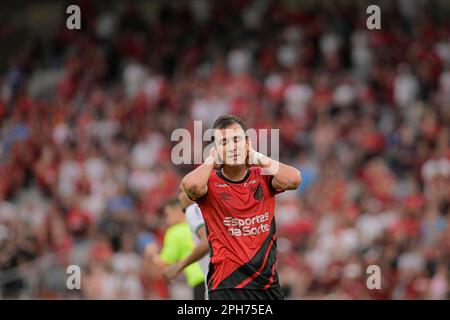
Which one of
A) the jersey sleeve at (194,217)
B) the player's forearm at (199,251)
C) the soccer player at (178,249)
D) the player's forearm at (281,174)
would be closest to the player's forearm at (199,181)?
the player's forearm at (281,174)

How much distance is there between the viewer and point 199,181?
6582 millimetres

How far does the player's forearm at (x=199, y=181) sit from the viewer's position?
21.6 ft

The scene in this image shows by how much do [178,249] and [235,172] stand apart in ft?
10.2

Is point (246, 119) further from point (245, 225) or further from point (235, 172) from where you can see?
point (245, 225)

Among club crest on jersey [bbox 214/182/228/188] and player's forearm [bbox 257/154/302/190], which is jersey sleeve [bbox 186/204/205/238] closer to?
club crest on jersey [bbox 214/182/228/188]

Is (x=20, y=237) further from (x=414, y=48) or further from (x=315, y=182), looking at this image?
(x=414, y=48)

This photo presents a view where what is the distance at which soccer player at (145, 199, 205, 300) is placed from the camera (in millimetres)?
9320

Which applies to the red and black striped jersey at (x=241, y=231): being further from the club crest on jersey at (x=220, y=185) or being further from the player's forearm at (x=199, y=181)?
the player's forearm at (x=199, y=181)

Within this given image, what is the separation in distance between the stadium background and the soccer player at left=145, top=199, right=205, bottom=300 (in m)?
3.71

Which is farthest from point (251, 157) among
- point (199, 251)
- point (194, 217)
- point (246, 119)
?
point (246, 119)

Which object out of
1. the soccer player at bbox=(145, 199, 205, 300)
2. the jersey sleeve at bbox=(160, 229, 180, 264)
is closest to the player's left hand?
the soccer player at bbox=(145, 199, 205, 300)
